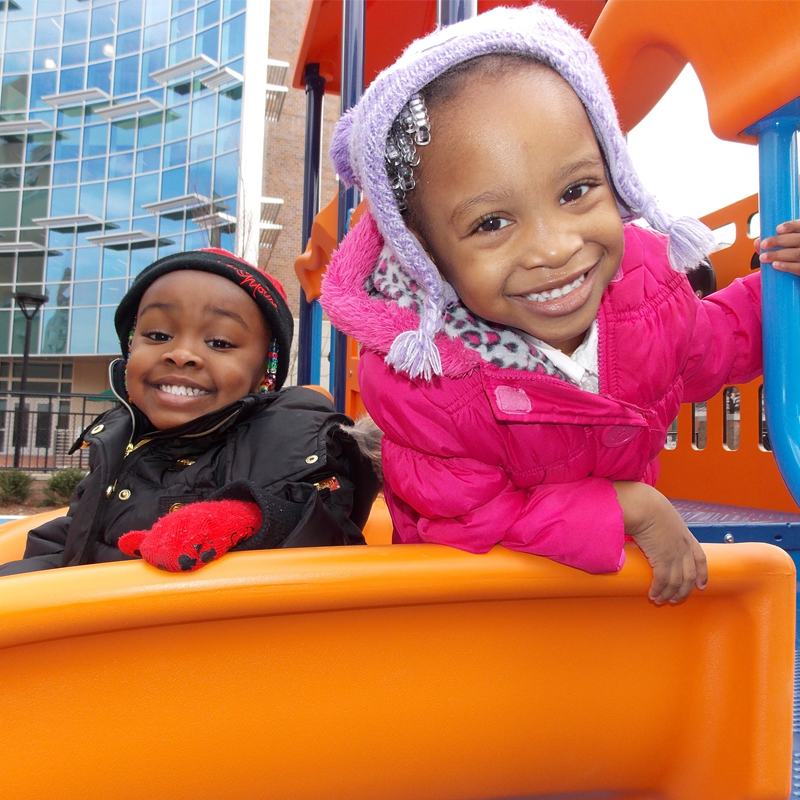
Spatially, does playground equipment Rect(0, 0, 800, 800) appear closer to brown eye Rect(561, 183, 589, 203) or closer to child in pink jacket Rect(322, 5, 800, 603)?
child in pink jacket Rect(322, 5, 800, 603)

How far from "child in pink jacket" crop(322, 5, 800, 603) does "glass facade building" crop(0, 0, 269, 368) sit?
1228 cm

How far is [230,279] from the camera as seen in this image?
3.54ft

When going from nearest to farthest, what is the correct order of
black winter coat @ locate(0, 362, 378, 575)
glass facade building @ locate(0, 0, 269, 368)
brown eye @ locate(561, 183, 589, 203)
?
brown eye @ locate(561, 183, 589, 203) < black winter coat @ locate(0, 362, 378, 575) < glass facade building @ locate(0, 0, 269, 368)

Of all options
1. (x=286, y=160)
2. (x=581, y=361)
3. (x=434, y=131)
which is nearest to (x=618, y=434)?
(x=581, y=361)

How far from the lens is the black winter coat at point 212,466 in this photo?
99 cm

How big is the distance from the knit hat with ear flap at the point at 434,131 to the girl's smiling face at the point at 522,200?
0.02m

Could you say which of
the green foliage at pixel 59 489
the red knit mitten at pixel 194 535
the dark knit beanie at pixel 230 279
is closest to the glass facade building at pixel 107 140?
the green foliage at pixel 59 489

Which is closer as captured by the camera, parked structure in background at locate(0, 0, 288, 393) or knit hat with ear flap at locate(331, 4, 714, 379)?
knit hat with ear flap at locate(331, 4, 714, 379)

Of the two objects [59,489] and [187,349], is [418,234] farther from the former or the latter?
[59,489]

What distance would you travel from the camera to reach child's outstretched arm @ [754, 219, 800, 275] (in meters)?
0.79

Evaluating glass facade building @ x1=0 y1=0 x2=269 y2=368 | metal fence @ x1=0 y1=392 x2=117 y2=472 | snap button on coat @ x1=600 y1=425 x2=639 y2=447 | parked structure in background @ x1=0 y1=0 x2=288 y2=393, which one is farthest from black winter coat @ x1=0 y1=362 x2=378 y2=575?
glass facade building @ x1=0 y1=0 x2=269 y2=368

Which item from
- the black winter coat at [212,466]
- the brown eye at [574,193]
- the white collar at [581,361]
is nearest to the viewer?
the brown eye at [574,193]

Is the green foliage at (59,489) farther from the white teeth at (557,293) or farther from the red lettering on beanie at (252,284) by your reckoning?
the white teeth at (557,293)

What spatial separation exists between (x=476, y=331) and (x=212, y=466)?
48 cm
